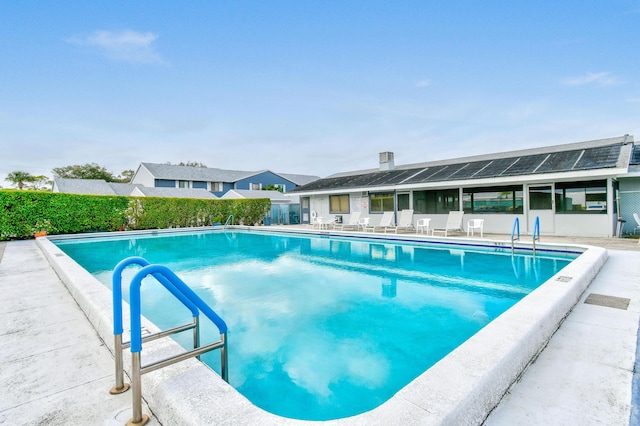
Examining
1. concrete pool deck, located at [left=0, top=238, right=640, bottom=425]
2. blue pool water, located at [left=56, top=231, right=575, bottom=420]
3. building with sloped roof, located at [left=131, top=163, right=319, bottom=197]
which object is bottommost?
blue pool water, located at [left=56, top=231, right=575, bottom=420]

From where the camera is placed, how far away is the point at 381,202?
56.5 ft

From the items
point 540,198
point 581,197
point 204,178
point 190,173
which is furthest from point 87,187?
point 581,197

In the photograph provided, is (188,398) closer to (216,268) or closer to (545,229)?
(216,268)

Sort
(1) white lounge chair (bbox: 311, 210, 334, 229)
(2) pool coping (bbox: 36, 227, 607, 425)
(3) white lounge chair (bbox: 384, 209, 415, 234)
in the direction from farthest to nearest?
(1) white lounge chair (bbox: 311, 210, 334, 229) → (3) white lounge chair (bbox: 384, 209, 415, 234) → (2) pool coping (bbox: 36, 227, 607, 425)

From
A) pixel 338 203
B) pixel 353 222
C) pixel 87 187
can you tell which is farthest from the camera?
pixel 87 187

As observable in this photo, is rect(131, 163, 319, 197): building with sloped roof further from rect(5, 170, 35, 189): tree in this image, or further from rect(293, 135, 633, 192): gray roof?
rect(293, 135, 633, 192): gray roof

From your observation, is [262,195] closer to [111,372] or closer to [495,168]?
[495,168]

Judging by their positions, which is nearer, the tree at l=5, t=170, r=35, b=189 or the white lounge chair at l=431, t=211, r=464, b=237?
the white lounge chair at l=431, t=211, r=464, b=237

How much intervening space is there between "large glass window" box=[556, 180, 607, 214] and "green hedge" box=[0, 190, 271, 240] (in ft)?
56.6

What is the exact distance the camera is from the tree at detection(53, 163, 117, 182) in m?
46.7

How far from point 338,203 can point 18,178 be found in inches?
2007

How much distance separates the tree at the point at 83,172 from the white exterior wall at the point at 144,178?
13761 millimetres

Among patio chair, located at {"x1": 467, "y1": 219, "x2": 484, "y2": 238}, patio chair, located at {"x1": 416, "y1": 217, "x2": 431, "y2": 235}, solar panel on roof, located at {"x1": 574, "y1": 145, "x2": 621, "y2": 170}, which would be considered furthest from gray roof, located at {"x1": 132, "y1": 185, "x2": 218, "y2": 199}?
solar panel on roof, located at {"x1": 574, "y1": 145, "x2": 621, "y2": 170}

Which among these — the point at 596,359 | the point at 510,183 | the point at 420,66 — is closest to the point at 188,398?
the point at 596,359
